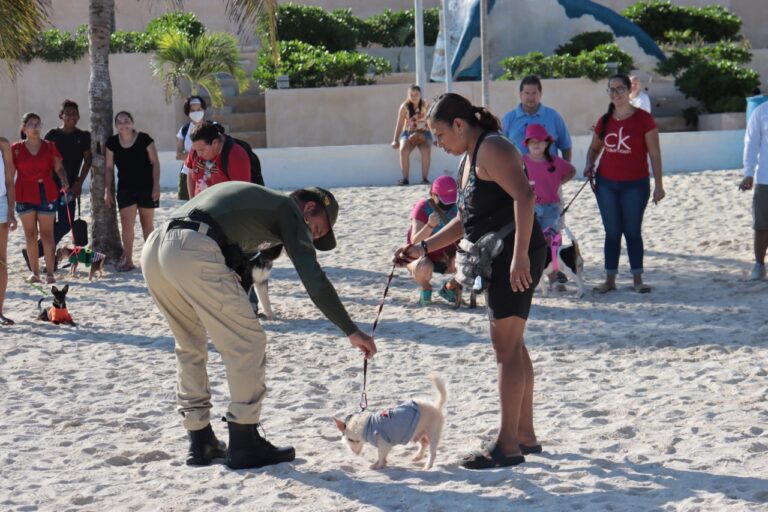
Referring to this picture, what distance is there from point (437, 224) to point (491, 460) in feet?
11.6

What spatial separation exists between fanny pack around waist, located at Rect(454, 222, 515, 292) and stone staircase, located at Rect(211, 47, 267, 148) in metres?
17.3

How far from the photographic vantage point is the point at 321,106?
71.2 ft

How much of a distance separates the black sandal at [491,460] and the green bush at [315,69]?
17161 mm

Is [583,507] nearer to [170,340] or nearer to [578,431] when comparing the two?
[578,431]

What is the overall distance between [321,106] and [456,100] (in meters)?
16.9

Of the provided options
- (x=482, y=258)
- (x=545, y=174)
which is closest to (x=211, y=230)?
(x=482, y=258)

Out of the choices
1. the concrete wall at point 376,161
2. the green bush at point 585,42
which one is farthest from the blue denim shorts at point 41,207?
the green bush at point 585,42

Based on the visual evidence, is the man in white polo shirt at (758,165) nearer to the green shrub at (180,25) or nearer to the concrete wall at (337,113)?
the concrete wall at (337,113)

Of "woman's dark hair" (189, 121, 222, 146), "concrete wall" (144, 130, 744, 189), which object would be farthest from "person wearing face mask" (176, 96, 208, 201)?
"concrete wall" (144, 130, 744, 189)

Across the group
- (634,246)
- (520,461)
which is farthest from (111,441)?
(634,246)

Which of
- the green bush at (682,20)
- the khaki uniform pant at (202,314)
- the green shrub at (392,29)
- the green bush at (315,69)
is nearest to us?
the khaki uniform pant at (202,314)

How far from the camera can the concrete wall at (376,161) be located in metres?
17.6

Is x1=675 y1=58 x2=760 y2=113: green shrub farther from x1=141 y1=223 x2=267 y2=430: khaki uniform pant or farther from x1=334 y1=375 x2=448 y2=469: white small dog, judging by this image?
x1=141 y1=223 x2=267 y2=430: khaki uniform pant

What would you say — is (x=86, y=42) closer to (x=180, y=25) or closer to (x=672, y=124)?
(x=180, y=25)
